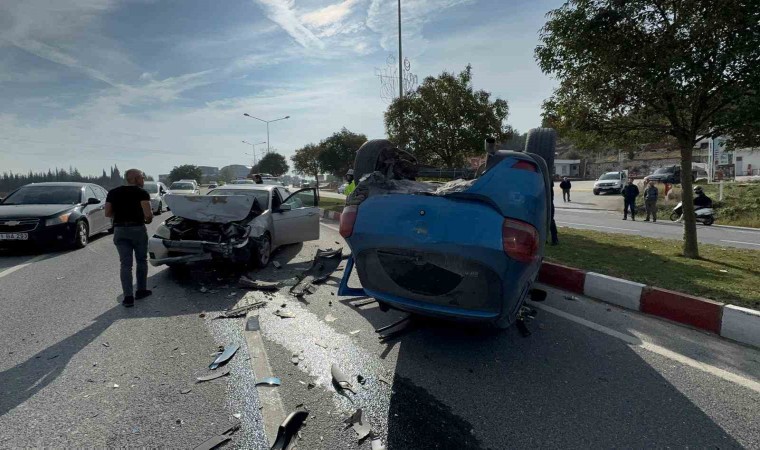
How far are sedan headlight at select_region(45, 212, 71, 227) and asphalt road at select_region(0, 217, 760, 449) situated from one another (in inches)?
155

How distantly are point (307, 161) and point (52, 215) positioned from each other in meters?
45.8

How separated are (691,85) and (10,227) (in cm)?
1194

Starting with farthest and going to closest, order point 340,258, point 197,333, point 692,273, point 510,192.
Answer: point 340,258
point 692,273
point 197,333
point 510,192

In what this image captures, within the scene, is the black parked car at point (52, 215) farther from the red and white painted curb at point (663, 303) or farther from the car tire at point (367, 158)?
the red and white painted curb at point (663, 303)

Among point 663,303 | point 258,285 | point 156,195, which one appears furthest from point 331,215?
point 663,303

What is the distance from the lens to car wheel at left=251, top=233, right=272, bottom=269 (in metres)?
6.54

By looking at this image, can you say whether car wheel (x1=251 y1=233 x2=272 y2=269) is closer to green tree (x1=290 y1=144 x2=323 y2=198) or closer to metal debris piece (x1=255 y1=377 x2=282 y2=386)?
metal debris piece (x1=255 y1=377 x2=282 y2=386)

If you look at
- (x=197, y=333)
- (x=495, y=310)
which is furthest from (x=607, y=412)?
(x=197, y=333)

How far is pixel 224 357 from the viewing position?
346 cm

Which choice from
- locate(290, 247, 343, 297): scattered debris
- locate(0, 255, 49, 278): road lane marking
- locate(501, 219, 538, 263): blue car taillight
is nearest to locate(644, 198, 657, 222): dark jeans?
locate(290, 247, 343, 297): scattered debris

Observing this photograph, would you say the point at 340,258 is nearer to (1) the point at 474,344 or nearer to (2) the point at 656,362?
(1) the point at 474,344

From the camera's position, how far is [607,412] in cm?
262

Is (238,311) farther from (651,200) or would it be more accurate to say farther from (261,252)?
(651,200)

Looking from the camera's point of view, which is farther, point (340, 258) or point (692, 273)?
point (340, 258)
